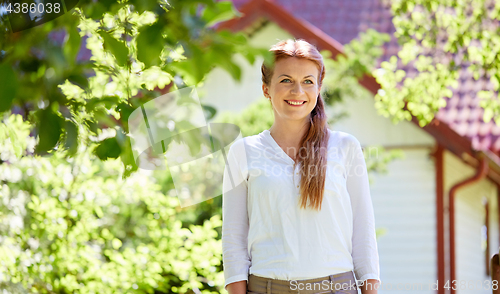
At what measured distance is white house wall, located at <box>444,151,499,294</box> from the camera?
277 inches

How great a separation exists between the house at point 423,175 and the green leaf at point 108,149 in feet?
17.5

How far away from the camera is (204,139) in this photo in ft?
3.47

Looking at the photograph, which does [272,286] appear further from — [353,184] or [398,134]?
[398,134]

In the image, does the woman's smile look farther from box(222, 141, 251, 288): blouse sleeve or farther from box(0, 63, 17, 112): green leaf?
box(0, 63, 17, 112): green leaf

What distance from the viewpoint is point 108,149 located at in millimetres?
1192

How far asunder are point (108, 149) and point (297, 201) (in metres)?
0.81

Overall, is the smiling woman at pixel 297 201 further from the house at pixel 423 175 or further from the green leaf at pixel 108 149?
the house at pixel 423 175

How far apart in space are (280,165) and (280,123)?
20 centimetres

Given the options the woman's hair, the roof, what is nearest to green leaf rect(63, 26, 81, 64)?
the woman's hair

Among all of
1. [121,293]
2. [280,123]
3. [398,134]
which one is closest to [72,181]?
[121,293]

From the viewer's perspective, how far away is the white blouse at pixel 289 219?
180cm

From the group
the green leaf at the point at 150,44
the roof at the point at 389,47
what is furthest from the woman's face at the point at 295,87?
the roof at the point at 389,47

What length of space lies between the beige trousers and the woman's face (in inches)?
22.6

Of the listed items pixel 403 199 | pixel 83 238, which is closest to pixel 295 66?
pixel 83 238
